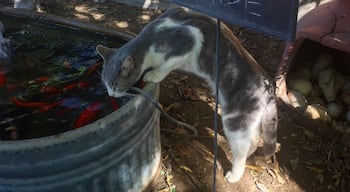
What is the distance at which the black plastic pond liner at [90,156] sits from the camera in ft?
6.02

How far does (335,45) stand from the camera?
9.66ft

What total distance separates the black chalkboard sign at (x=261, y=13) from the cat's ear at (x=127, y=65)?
2.19ft

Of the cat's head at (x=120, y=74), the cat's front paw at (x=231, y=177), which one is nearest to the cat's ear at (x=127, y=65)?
the cat's head at (x=120, y=74)

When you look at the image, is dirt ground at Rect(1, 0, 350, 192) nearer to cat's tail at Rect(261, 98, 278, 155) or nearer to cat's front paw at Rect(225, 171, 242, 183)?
cat's front paw at Rect(225, 171, 242, 183)

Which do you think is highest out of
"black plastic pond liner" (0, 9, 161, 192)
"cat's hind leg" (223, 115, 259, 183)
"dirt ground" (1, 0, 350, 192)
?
"black plastic pond liner" (0, 9, 161, 192)

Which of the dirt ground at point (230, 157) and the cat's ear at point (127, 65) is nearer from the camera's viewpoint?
the cat's ear at point (127, 65)

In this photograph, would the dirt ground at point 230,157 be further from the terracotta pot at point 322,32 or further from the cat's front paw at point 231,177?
the terracotta pot at point 322,32

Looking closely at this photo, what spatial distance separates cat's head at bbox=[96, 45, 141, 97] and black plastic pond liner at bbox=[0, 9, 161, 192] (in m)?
0.12

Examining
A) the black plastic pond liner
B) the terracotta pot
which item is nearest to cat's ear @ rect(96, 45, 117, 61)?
the black plastic pond liner

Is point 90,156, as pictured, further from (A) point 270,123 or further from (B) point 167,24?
(A) point 270,123

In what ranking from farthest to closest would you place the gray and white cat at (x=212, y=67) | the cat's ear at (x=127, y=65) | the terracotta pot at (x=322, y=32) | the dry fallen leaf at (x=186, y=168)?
the terracotta pot at (x=322, y=32), the dry fallen leaf at (x=186, y=168), the gray and white cat at (x=212, y=67), the cat's ear at (x=127, y=65)

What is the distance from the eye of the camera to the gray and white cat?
94.3 inches

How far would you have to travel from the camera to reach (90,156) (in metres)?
1.98

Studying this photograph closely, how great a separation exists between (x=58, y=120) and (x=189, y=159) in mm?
1018
